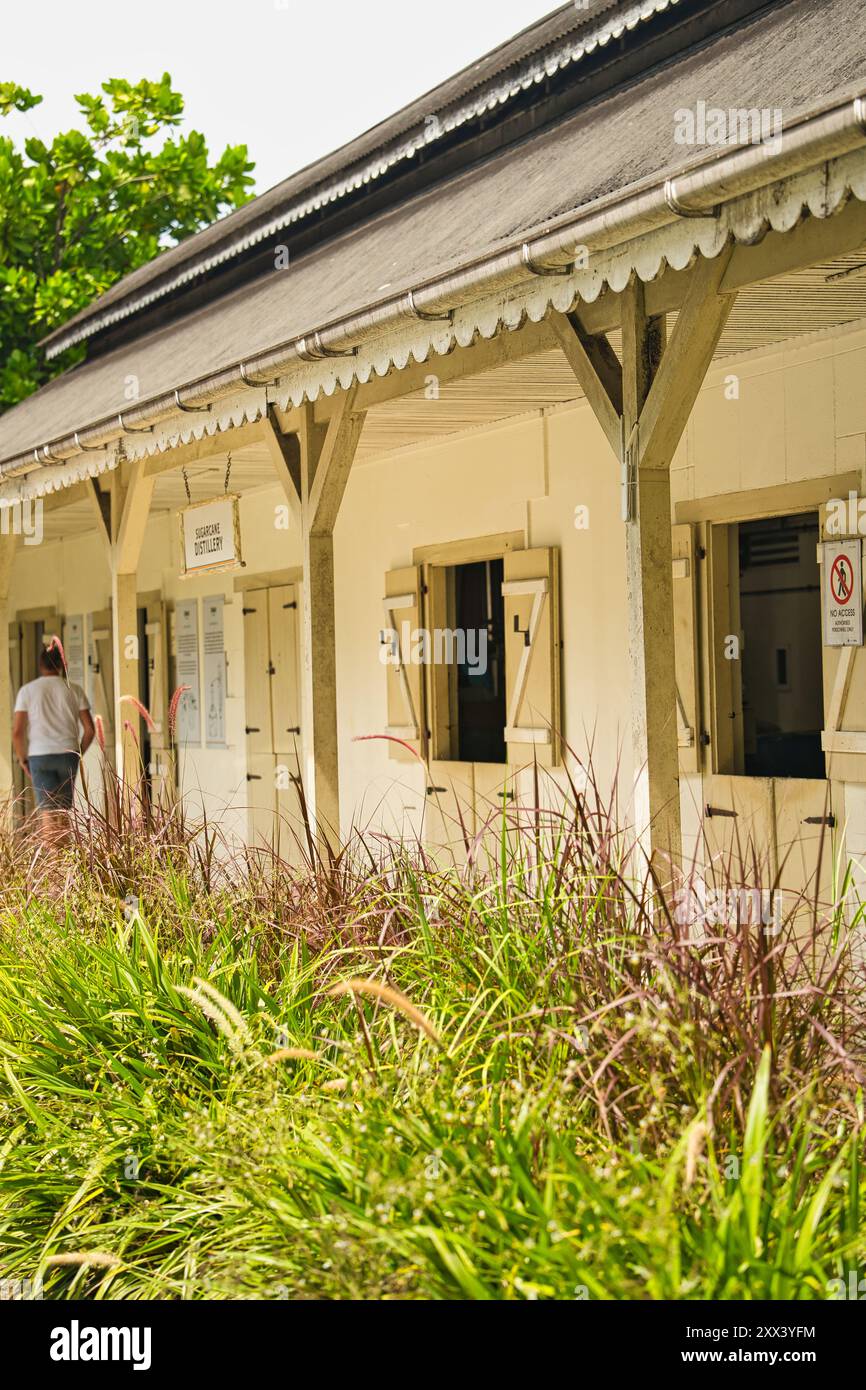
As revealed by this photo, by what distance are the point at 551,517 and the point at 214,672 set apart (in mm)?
4825

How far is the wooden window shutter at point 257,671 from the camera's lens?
11836 millimetres

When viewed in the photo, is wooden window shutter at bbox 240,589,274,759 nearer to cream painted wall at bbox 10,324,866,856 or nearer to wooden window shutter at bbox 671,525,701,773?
cream painted wall at bbox 10,324,866,856

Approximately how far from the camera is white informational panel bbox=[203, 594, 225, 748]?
12.5 m

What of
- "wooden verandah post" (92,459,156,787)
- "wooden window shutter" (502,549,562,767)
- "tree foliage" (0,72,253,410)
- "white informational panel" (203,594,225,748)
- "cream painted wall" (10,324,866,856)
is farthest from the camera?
"tree foliage" (0,72,253,410)

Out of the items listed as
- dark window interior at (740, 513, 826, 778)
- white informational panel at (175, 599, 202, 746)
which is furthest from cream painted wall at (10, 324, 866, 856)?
dark window interior at (740, 513, 826, 778)

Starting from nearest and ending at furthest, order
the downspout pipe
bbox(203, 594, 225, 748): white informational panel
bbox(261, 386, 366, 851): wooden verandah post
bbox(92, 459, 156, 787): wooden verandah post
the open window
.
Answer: the downspout pipe < bbox(261, 386, 366, 851): wooden verandah post < the open window < bbox(92, 459, 156, 787): wooden verandah post < bbox(203, 594, 225, 748): white informational panel

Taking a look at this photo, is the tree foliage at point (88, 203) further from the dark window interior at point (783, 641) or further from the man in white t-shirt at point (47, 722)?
the dark window interior at point (783, 641)

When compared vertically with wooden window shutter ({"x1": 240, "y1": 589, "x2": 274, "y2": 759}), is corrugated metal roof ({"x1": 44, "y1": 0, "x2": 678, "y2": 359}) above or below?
above

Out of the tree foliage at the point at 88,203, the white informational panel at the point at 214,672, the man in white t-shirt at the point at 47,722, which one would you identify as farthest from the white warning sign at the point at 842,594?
the tree foliage at the point at 88,203

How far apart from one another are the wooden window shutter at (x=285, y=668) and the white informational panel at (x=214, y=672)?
900mm

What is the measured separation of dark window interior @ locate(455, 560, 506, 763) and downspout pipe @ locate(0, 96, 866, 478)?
288 centimetres
